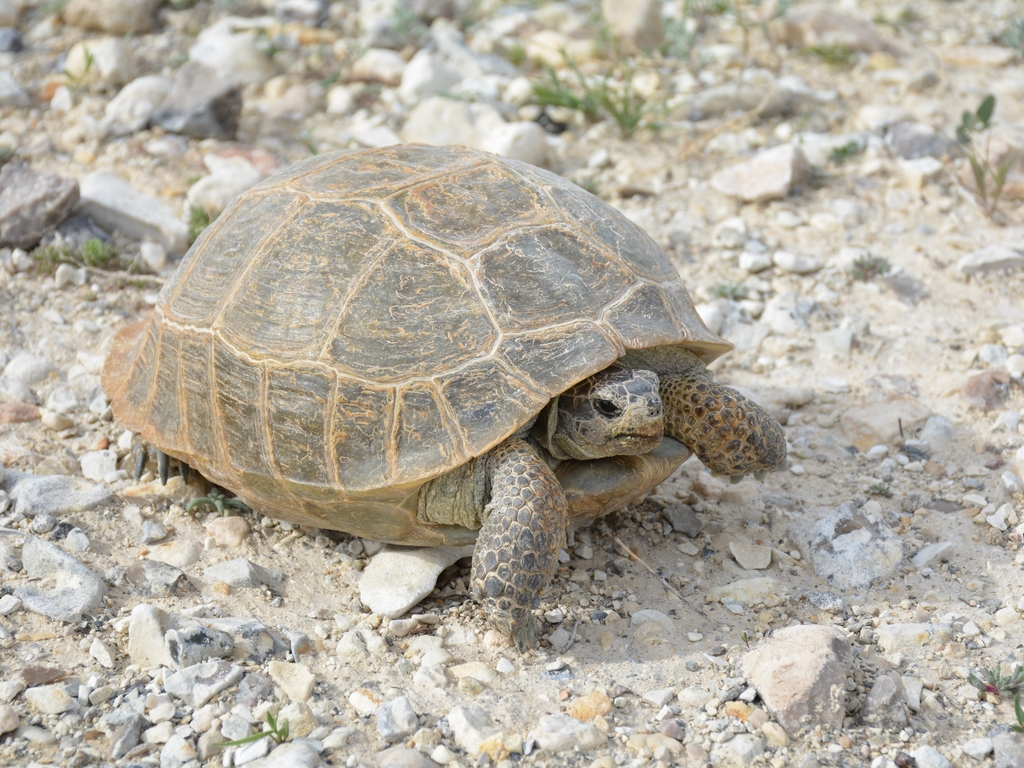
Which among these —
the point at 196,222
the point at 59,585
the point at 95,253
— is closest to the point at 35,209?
the point at 95,253

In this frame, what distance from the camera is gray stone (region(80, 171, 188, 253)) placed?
564 centimetres

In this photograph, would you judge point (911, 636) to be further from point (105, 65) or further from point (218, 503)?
point (105, 65)

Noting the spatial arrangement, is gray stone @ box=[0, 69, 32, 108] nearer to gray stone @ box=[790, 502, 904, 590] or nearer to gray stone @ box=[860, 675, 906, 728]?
gray stone @ box=[790, 502, 904, 590]

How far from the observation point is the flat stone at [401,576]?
3455 millimetres

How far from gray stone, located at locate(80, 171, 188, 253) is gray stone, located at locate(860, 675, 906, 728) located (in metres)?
4.44

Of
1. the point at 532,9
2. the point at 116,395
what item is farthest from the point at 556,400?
the point at 532,9

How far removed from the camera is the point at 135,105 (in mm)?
6742

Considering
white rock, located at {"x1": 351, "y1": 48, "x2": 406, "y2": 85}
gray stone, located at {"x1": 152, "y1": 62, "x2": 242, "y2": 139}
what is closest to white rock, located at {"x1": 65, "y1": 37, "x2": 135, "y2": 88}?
gray stone, located at {"x1": 152, "y1": 62, "x2": 242, "y2": 139}

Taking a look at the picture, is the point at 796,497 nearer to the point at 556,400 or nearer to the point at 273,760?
the point at 556,400

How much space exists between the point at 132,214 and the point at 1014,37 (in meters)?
6.77

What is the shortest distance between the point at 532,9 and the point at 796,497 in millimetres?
5711

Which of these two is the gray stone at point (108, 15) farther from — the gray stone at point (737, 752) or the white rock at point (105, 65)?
the gray stone at point (737, 752)

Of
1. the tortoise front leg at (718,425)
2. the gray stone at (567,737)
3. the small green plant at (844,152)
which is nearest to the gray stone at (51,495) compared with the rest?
the gray stone at (567,737)

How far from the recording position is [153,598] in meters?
3.47
